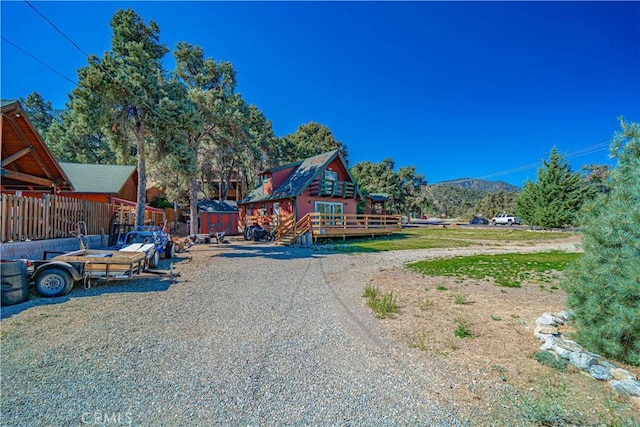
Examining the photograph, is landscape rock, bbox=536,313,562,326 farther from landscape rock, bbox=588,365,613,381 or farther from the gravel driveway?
the gravel driveway

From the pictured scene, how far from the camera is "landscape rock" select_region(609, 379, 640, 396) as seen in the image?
9.11 feet

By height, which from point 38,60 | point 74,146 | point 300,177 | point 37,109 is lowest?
point 300,177

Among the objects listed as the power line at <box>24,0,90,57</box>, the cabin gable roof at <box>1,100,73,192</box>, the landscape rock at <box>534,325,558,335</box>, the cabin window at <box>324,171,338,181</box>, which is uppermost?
the power line at <box>24,0,90,57</box>

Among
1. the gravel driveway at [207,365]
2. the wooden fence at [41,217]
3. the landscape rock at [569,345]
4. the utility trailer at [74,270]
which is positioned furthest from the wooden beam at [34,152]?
the landscape rock at [569,345]

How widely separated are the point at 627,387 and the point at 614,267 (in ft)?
3.88

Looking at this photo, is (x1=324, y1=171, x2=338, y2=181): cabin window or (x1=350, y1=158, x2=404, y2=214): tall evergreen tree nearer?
(x1=324, y1=171, x2=338, y2=181): cabin window

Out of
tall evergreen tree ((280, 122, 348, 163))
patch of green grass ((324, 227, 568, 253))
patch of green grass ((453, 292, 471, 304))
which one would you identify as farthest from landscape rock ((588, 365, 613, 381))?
tall evergreen tree ((280, 122, 348, 163))

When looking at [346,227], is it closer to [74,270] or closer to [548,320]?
[74,270]

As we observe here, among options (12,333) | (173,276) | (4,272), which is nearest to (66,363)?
(12,333)

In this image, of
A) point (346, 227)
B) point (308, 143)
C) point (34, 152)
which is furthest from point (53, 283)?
point (308, 143)

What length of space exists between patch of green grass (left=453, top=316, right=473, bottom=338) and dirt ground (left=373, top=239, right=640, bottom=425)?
0.22 ft

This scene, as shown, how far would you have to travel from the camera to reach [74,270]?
21.4ft

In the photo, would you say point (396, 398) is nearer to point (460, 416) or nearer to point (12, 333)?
point (460, 416)

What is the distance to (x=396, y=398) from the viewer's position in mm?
2889
